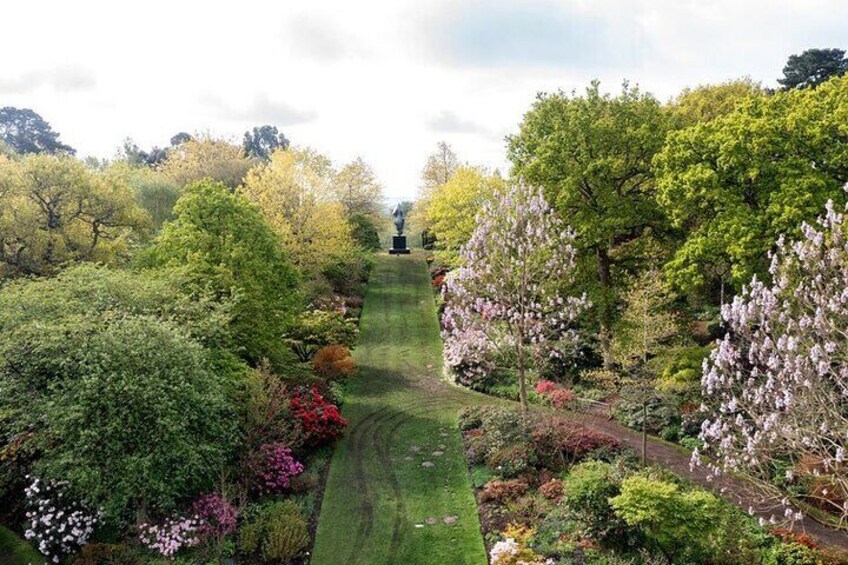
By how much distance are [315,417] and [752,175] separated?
722 inches

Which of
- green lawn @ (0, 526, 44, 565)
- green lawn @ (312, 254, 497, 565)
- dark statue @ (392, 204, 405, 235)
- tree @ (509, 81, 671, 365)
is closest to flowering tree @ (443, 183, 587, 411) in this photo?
green lawn @ (312, 254, 497, 565)

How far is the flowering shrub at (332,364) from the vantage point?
2799 cm

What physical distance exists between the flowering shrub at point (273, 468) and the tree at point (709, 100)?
24440 mm

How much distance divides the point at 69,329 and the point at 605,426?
1916cm

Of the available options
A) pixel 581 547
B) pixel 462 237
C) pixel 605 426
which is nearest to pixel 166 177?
pixel 462 237

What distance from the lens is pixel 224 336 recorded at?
67.8 feet

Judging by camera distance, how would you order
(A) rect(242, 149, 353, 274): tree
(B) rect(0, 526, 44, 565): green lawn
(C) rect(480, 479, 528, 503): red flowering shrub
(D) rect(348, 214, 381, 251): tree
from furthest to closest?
(D) rect(348, 214, 381, 251): tree < (A) rect(242, 149, 353, 274): tree < (C) rect(480, 479, 528, 503): red flowering shrub < (B) rect(0, 526, 44, 565): green lawn

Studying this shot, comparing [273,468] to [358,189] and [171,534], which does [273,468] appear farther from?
[358,189]

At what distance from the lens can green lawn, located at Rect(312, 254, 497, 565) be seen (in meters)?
16.4

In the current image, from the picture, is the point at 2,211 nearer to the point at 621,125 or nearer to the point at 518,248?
the point at 518,248

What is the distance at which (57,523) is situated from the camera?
16.5 meters

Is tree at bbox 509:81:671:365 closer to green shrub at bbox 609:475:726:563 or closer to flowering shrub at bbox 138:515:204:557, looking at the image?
green shrub at bbox 609:475:726:563

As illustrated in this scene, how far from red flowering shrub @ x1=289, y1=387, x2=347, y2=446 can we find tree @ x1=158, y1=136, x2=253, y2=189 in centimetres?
2868

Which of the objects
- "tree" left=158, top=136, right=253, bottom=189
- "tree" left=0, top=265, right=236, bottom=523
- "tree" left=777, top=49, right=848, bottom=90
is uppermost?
"tree" left=777, top=49, right=848, bottom=90
